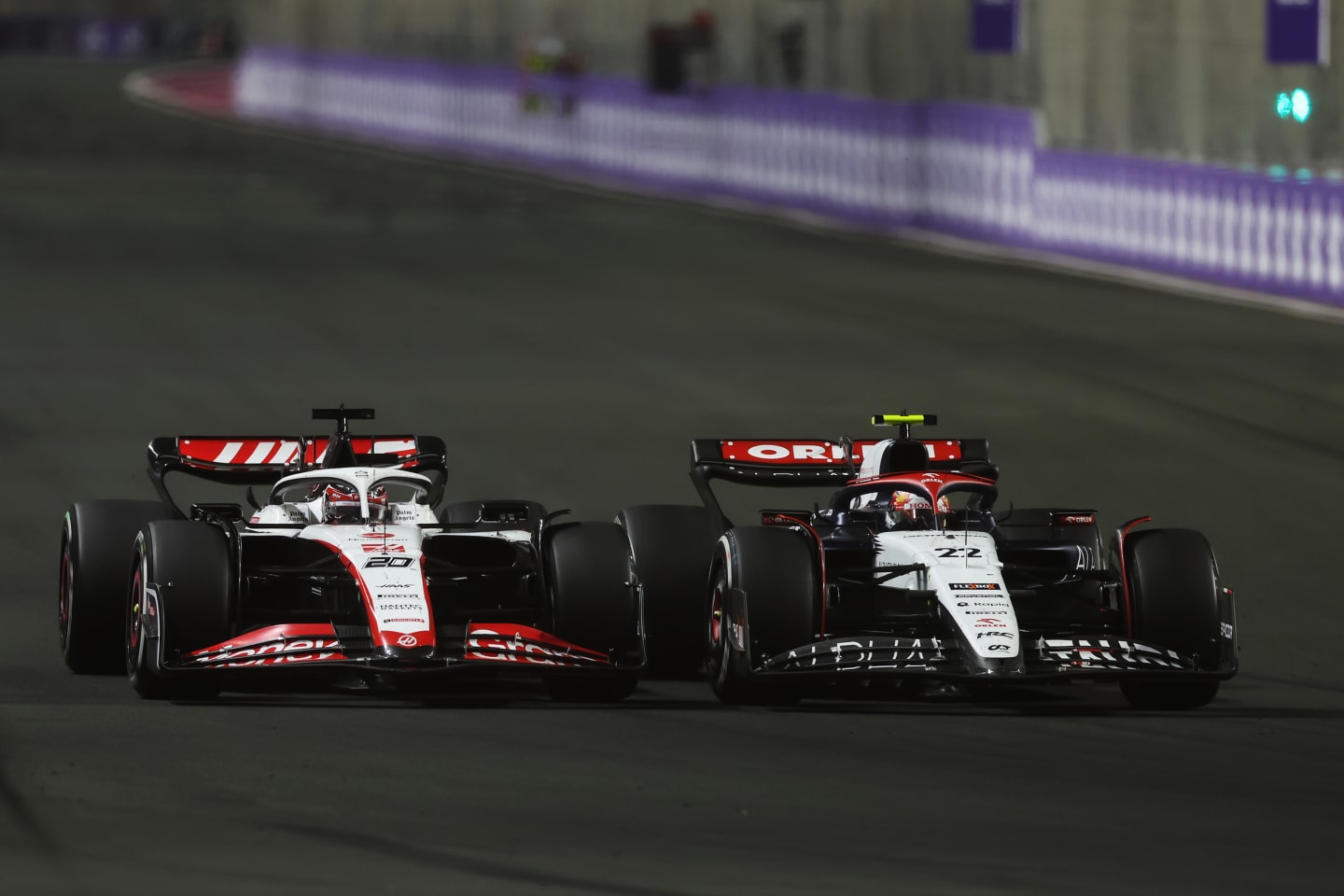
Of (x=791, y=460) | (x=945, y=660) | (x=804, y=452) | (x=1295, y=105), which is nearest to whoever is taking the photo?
(x=945, y=660)

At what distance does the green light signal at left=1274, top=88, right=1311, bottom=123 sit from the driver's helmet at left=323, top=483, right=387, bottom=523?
20.5 meters

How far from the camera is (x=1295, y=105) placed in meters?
31.6

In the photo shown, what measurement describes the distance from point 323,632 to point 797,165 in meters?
30.3

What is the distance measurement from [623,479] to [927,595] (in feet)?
25.0

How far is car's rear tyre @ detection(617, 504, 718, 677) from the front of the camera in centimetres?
1252

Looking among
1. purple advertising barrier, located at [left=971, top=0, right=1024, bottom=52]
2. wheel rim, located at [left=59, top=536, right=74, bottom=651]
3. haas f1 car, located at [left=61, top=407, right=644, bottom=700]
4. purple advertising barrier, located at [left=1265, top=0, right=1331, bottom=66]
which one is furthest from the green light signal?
wheel rim, located at [left=59, top=536, right=74, bottom=651]

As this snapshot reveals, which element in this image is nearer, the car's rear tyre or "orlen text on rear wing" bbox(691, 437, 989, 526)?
the car's rear tyre

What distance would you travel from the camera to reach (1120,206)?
108 feet

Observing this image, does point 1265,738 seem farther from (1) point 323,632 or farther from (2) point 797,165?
(2) point 797,165

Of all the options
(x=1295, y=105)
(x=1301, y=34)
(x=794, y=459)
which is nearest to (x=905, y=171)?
(x=1295, y=105)

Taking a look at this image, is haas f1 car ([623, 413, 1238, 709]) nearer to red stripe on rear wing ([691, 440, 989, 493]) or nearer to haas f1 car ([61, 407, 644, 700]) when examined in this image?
red stripe on rear wing ([691, 440, 989, 493])

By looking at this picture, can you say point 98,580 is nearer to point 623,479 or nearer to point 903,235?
point 623,479

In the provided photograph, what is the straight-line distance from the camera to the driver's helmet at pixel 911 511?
40.9 feet

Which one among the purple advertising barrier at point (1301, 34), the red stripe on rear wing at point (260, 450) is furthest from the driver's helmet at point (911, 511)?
the purple advertising barrier at point (1301, 34)
